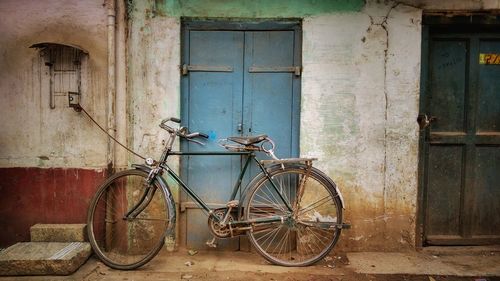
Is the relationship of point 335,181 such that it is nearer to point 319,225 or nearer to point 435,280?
point 319,225

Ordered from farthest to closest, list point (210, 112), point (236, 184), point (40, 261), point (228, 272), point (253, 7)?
Result: point (210, 112), point (253, 7), point (236, 184), point (228, 272), point (40, 261)

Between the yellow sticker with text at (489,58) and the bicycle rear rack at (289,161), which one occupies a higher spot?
the yellow sticker with text at (489,58)

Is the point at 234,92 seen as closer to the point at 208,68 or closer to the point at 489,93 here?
the point at 208,68

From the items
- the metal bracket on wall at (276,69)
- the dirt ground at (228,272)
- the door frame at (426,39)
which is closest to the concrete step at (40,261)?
the dirt ground at (228,272)

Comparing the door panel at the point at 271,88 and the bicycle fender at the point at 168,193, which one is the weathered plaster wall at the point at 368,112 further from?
the bicycle fender at the point at 168,193

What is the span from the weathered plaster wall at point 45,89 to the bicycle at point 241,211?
64cm

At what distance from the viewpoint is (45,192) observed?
16.0 ft

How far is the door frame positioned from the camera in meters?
4.89

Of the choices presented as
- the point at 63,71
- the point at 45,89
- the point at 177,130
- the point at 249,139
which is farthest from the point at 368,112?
the point at 45,89

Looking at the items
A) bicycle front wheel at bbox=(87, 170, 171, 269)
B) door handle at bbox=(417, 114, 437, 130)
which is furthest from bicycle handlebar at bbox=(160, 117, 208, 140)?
door handle at bbox=(417, 114, 437, 130)

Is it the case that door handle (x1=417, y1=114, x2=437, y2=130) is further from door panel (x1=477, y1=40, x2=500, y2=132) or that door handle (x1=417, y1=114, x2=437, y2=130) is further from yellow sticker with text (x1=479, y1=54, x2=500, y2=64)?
yellow sticker with text (x1=479, y1=54, x2=500, y2=64)

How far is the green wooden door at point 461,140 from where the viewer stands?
16.6 feet

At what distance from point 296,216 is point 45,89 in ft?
10.8

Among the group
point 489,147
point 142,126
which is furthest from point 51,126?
point 489,147
